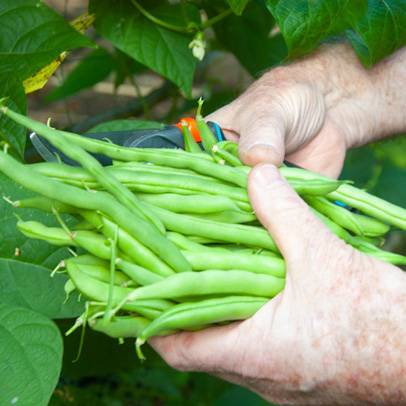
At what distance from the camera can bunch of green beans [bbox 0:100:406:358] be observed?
89 cm

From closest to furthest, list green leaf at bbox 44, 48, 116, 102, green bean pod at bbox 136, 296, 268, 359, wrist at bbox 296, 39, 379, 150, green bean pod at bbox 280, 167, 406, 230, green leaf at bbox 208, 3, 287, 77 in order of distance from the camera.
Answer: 1. green bean pod at bbox 136, 296, 268, 359
2. green bean pod at bbox 280, 167, 406, 230
3. wrist at bbox 296, 39, 379, 150
4. green leaf at bbox 208, 3, 287, 77
5. green leaf at bbox 44, 48, 116, 102

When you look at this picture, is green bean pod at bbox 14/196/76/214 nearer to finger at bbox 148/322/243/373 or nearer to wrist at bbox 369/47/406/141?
finger at bbox 148/322/243/373

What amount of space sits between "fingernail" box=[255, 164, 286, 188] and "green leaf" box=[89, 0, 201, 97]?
515 millimetres

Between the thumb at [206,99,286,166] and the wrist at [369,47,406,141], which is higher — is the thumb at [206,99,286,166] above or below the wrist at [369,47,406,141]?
above

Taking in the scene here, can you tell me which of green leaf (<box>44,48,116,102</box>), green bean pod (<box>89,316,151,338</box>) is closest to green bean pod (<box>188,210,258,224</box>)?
green bean pod (<box>89,316,151,338</box>)

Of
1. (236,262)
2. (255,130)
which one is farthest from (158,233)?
(255,130)

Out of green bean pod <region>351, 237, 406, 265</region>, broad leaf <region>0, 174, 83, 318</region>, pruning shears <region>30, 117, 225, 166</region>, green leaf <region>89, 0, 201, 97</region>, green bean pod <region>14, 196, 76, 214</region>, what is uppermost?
green leaf <region>89, 0, 201, 97</region>

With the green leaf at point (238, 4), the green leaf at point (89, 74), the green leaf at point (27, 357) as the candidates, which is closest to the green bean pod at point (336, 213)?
the green leaf at point (238, 4)

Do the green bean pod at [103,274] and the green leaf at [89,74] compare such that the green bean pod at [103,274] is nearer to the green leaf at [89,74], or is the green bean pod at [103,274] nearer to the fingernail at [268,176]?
the fingernail at [268,176]

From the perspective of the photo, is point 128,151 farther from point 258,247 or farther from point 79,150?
point 258,247

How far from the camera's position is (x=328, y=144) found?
5.38 ft

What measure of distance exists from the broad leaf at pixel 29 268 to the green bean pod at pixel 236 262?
33 centimetres

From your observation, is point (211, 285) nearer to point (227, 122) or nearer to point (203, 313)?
point (203, 313)

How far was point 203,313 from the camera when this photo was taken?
898 millimetres
